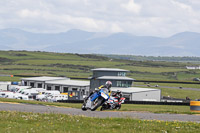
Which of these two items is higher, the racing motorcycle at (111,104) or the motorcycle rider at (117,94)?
the motorcycle rider at (117,94)

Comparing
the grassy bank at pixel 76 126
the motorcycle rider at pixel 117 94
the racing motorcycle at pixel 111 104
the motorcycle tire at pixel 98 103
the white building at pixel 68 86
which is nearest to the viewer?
the grassy bank at pixel 76 126

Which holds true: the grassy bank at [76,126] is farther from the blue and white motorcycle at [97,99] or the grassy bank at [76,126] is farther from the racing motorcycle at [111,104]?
the racing motorcycle at [111,104]

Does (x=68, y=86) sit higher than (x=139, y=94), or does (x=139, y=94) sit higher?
(x=68, y=86)

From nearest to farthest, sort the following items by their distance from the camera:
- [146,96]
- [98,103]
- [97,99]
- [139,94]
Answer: [97,99] < [98,103] < [139,94] < [146,96]

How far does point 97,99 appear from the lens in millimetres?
23422

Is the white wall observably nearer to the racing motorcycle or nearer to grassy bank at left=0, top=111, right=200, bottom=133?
the racing motorcycle

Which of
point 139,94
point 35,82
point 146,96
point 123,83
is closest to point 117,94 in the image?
point 139,94

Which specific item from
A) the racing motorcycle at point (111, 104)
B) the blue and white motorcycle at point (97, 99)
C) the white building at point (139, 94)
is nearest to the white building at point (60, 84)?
the white building at point (139, 94)

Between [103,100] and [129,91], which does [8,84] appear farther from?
[103,100]

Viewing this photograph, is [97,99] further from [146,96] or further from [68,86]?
[68,86]

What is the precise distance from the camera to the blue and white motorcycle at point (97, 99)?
23250 millimetres

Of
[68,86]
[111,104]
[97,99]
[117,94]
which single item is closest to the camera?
[97,99]

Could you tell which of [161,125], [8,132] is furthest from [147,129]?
[8,132]

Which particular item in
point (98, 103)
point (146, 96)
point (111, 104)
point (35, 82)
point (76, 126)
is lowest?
point (76, 126)
